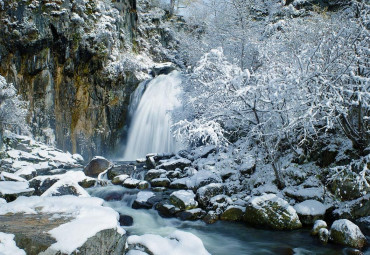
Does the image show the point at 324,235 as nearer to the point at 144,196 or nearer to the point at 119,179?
the point at 144,196

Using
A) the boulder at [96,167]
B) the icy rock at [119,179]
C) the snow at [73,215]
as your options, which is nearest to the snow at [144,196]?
the icy rock at [119,179]

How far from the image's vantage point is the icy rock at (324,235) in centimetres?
562

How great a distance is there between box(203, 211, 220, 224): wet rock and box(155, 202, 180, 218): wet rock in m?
0.86

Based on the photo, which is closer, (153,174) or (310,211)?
(310,211)

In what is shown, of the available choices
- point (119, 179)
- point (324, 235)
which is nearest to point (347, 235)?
point (324, 235)

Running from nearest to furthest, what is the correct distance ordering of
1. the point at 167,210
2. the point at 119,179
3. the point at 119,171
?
the point at 167,210, the point at 119,179, the point at 119,171

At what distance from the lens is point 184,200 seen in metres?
7.62

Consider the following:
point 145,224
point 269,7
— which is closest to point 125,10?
point 269,7

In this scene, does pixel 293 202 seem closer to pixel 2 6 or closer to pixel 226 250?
pixel 226 250

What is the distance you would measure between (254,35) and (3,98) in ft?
40.6

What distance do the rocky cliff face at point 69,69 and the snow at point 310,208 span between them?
1286 centimetres

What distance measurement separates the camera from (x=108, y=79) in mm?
16609

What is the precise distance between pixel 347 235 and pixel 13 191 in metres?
7.98

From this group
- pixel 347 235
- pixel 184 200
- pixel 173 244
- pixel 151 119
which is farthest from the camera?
pixel 151 119
